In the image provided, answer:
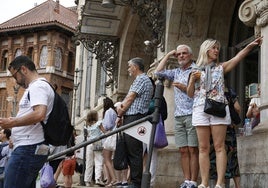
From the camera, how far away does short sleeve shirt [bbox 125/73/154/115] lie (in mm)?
6328

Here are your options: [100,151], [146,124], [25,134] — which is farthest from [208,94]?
[100,151]

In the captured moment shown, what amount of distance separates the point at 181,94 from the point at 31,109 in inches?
103

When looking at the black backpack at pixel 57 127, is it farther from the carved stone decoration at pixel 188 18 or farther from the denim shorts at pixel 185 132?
the carved stone decoration at pixel 188 18

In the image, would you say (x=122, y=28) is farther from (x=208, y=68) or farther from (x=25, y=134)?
(x=25, y=134)

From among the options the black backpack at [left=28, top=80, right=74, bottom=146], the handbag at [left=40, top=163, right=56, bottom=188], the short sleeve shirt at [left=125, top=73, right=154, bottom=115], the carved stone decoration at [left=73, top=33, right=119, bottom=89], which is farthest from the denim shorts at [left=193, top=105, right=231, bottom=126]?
the carved stone decoration at [left=73, top=33, right=119, bottom=89]

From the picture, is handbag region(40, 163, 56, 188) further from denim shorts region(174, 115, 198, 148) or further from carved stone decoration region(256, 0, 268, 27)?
carved stone decoration region(256, 0, 268, 27)

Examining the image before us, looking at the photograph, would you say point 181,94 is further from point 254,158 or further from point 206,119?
point 254,158

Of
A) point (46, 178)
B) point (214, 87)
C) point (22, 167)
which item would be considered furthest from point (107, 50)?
point (22, 167)

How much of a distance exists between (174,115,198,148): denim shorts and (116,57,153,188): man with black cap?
0.47m

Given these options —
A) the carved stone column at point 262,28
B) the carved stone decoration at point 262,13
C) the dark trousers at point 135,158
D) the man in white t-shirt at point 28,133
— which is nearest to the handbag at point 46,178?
the dark trousers at point 135,158

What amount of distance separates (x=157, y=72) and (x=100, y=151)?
411cm

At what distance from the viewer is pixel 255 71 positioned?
10.3 metres

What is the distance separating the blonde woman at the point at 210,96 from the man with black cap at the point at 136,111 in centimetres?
82

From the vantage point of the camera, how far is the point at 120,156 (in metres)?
6.25
